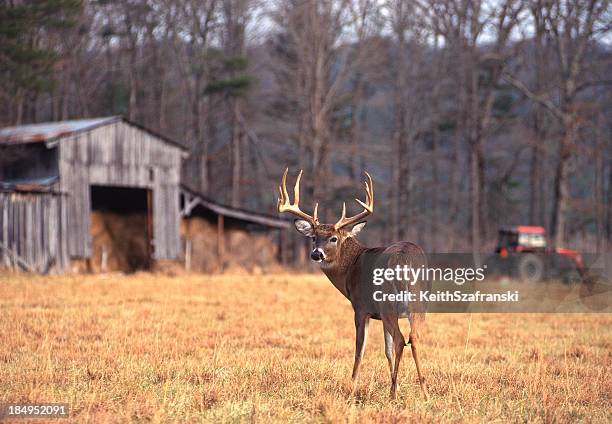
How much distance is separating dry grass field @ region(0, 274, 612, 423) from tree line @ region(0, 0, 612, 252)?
14.5 m

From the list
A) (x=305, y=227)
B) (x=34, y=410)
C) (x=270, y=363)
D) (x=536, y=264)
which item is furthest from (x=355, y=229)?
(x=536, y=264)

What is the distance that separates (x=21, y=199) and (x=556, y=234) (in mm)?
17334

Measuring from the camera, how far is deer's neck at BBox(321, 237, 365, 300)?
8.86 m

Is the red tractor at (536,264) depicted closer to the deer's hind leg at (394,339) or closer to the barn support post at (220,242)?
the barn support post at (220,242)

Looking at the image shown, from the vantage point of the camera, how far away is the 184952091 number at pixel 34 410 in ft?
23.3

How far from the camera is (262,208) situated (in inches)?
1861

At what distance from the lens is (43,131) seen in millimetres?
27984

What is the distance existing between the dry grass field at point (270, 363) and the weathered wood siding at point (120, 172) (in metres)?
8.81

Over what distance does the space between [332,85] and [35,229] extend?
1671 centimetres

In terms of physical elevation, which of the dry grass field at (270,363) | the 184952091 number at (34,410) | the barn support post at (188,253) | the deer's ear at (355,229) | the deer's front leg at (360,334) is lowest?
the barn support post at (188,253)

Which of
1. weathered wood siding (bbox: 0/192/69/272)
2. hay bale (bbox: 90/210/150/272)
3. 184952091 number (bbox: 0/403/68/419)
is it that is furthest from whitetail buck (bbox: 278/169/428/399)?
hay bale (bbox: 90/210/150/272)

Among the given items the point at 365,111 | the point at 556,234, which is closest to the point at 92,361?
the point at 556,234

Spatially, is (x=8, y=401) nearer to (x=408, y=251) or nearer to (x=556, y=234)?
(x=408, y=251)

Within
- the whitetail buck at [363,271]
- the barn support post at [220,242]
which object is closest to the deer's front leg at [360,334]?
the whitetail buck at [363,271]
